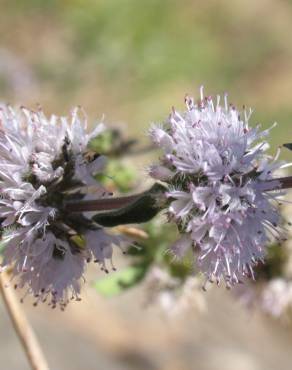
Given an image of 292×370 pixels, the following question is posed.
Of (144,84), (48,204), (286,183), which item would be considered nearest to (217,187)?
(286,183)

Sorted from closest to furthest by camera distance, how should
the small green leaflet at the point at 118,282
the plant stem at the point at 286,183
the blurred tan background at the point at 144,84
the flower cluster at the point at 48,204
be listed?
the plant stem at the point at 286,183 < the flower cluster at the point at 48,204 < the small green leaflet at the point at 118,282 < the blurred tan background at the point at 144,84

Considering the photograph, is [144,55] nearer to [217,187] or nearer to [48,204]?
[48,204]

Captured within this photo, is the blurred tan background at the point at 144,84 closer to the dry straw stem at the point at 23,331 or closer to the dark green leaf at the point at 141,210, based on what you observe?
the dry straw stem at the point at 23,331

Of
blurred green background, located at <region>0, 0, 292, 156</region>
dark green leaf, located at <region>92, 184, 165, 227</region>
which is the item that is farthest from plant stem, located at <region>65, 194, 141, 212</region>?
blurred green background, located at <region>0, 0, 292, 156</region>

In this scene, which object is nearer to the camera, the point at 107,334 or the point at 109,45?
the point at 107,334

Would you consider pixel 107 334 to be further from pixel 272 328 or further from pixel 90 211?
pixel 90 211

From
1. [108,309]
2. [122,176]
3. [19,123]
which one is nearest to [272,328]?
[108,309]

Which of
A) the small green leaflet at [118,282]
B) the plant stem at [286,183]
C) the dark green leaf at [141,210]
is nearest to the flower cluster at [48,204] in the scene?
the dark green leaf at [141,210]
